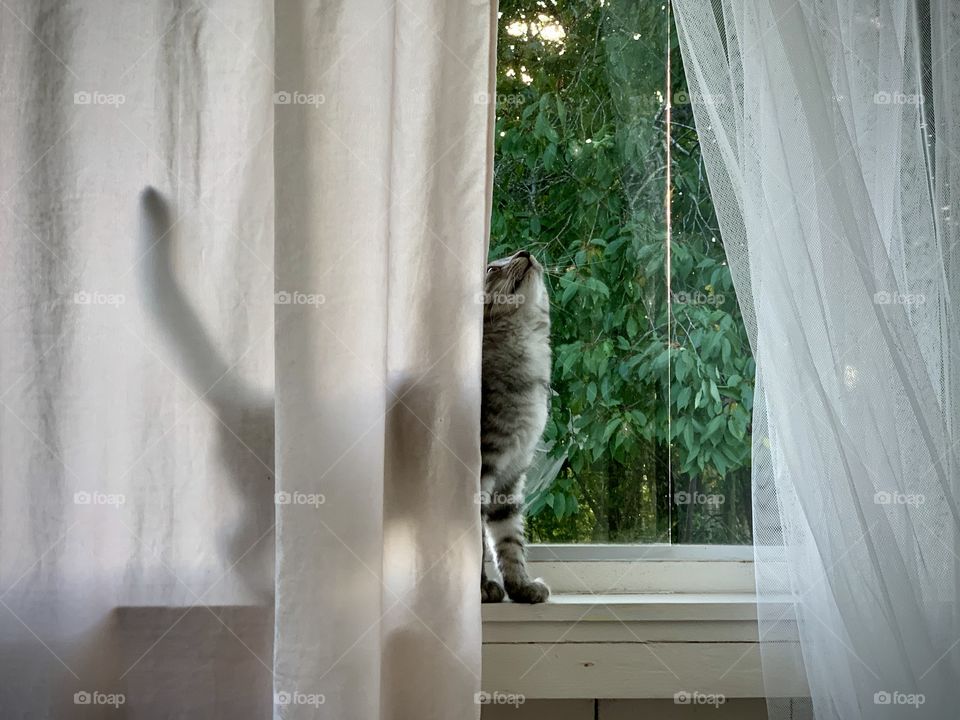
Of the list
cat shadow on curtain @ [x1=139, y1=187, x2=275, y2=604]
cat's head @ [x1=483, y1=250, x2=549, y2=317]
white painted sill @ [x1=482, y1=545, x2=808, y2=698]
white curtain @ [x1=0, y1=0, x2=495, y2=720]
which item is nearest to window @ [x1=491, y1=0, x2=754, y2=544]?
cat's head @ [x1=483, y1=250, x2=549, y2=317]

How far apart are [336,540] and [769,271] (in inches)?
27.1

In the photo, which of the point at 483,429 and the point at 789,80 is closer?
the point at 789,80

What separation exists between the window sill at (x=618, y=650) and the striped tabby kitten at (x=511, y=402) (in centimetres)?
5

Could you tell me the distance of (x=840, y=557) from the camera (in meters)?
1.16

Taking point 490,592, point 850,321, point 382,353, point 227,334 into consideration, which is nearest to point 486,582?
point 490,592

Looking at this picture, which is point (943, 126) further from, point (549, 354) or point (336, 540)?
point (336, 540)

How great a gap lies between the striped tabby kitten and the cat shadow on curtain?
1.09 feet

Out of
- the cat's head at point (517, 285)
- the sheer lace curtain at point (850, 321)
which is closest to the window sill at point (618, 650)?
the sheer lace curtain at point (850, 321)

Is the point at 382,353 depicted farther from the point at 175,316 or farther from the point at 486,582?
the point at 486,582

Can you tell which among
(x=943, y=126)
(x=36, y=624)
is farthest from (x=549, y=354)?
(x=36, y=624)

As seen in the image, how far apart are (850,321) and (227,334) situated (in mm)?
864

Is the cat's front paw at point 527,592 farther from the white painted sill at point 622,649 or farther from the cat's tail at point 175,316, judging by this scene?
the cat's tail at point 175,316

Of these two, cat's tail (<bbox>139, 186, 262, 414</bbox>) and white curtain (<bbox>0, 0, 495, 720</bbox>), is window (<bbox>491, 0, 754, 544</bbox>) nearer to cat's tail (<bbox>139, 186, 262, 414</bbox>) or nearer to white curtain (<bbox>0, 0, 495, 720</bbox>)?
white curtain (<bbox>0, 0, 495, 720</bbox>)

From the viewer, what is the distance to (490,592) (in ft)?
4.39
